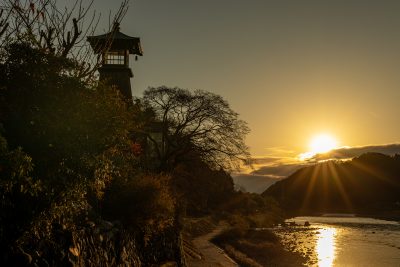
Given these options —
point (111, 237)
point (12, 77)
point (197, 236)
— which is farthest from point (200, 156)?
point (12, 77)

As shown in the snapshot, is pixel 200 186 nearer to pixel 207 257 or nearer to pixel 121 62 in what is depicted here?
pixel 121 62

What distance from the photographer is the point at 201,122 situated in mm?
38781

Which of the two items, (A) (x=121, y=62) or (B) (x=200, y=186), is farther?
(B) (x=200, y=186)

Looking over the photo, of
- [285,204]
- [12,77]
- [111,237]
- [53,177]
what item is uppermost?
[12,77]

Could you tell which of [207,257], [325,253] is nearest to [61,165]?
[207,257]

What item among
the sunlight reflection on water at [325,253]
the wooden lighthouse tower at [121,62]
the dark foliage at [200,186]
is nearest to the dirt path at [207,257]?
the dark foliage at [200,186]

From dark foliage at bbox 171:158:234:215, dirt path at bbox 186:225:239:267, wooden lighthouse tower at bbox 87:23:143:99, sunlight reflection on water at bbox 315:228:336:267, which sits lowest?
sunlight reflection on water at bbox 315:228:336:267

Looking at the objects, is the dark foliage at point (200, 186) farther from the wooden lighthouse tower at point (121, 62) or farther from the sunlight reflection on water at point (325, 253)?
the sunlight reflection on water at point (325, 253)

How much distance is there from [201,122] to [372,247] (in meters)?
22.6

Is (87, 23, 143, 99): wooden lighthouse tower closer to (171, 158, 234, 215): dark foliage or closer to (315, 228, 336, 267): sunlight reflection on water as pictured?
(171, 158, 234, 215): dark foliage

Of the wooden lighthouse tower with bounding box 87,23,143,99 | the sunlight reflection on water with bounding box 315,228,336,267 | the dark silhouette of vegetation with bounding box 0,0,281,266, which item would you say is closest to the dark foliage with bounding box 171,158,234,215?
the wooden lighthouse tower with bounding box 87,23,143,99

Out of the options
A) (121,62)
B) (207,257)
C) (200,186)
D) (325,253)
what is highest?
(121,62)

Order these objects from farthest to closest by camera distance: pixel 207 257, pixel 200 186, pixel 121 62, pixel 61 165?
pixel 200 186
pixel 121 62
pixel 207 257
pixel 61 165

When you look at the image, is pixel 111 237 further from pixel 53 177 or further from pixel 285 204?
pixel 285 204
